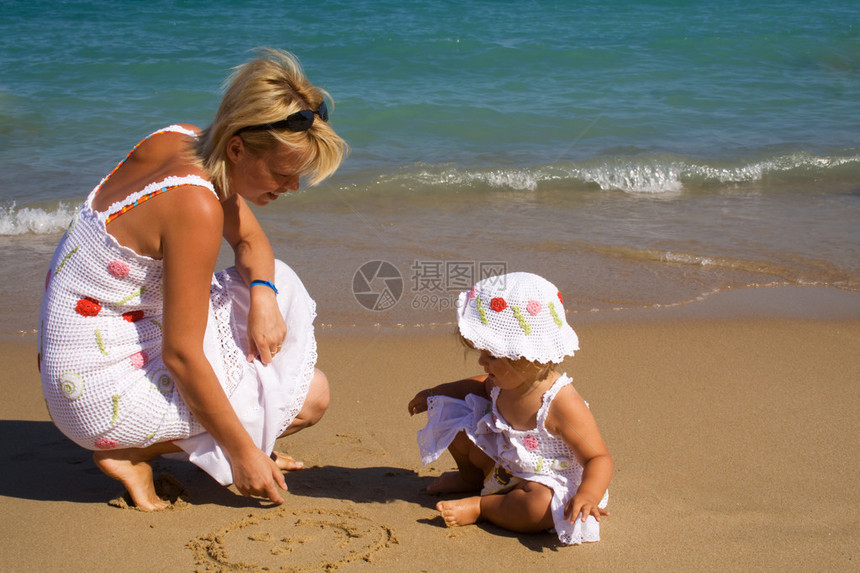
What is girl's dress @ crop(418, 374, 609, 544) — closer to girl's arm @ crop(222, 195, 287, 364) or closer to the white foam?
girl's arm @ crop(222, 195, 287, 364)

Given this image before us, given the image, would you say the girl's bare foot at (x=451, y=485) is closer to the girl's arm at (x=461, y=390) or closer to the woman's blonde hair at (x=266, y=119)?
the girl's arm at (x=461, y=390)

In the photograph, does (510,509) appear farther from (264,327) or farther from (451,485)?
(264,327)

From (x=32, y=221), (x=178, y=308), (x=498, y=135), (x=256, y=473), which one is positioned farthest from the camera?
(x=498, y=135)

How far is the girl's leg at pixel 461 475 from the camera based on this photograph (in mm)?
2547

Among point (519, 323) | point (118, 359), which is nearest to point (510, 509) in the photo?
point (519, 323)

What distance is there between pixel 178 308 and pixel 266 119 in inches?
21.7

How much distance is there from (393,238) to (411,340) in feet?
5.87

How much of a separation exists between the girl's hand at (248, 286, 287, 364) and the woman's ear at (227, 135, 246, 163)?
421 millimetres

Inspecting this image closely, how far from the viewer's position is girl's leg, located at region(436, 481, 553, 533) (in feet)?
7.60

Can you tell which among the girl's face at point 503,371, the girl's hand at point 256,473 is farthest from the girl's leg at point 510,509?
the girl's hand at point 256,473

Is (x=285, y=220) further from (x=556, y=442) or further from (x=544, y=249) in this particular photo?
(x=556, y=442)

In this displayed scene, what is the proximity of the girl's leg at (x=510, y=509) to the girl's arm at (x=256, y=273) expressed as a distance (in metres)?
0.69

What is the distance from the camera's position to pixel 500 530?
2.39 meters

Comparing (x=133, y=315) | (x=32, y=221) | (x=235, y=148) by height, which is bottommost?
(x=32, y=221)
